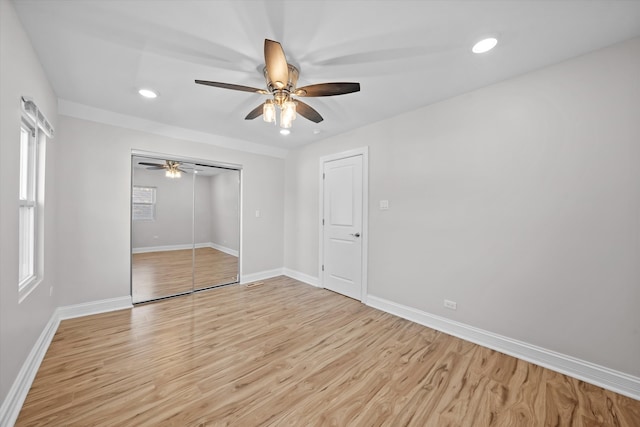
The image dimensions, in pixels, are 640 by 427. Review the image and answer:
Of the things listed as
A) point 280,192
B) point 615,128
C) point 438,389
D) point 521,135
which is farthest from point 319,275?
point 615,128

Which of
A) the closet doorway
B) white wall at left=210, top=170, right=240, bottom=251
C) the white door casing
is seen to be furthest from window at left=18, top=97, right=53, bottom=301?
the white door casing

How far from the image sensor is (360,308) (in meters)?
3.24

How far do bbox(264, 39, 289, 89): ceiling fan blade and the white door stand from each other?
200 centimetres

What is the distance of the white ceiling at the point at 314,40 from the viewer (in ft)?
4.82

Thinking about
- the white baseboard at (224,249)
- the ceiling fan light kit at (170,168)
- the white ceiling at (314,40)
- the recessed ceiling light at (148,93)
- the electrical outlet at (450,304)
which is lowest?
the electrical outlet at (450,304)

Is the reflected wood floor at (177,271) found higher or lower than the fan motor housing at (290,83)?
lower

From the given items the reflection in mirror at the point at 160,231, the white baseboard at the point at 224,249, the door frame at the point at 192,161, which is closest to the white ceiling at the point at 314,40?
the door frame at the point at 192,161

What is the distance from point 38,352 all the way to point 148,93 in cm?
255

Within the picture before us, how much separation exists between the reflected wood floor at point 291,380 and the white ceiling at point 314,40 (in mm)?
2554

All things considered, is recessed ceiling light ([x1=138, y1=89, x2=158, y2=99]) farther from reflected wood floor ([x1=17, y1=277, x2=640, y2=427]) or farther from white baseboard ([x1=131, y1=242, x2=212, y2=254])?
reflected wood floor ([x1=17, y1=277, x2=640, y2=427])

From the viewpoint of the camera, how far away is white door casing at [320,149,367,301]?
11.5 ft

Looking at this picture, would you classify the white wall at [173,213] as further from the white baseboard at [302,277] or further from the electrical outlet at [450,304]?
the electrical outlet at [450,304]

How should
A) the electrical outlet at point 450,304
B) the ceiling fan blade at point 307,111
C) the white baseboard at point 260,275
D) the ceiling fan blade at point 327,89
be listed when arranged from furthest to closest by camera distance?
1. the white baseboard at point 260,275
2. the electrical outlet at point 450,304
3. the ceiling fan blade at point 307,111
4. the ceiling fan blade at point 327,89

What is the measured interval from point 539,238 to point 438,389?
1546mm
